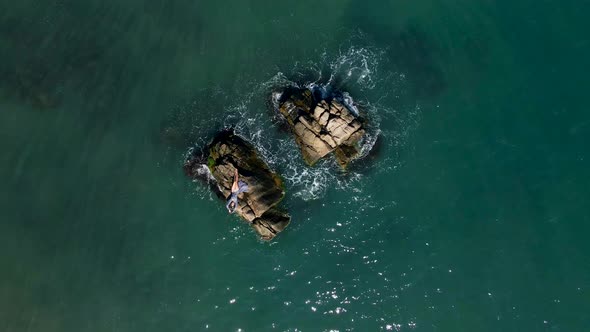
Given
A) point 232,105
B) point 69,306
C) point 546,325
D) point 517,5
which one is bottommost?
point 546,325

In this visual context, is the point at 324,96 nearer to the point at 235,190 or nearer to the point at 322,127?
the point at 322,127

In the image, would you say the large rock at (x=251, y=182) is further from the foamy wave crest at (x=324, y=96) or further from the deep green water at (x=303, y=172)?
the deep green water at (x=303, y=172)

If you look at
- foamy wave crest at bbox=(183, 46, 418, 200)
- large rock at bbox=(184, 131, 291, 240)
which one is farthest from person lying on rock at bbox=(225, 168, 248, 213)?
foamy wave crest at bbox=(183, 46, 418, 200)

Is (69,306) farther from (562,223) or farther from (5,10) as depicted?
(562,223)

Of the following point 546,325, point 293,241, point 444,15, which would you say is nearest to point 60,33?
point 293,241

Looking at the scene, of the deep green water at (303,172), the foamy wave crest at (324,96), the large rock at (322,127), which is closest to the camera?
the large rock at (322,127)

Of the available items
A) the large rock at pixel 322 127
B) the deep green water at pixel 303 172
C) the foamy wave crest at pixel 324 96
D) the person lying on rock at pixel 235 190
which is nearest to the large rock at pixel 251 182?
the person lying on rock at pixel 235 190
